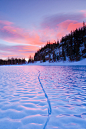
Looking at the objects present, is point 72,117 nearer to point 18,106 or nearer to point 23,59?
point 18,106

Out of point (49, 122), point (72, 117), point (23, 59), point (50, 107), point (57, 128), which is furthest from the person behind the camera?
point (23, 59)

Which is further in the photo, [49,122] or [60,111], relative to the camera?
[60,111]

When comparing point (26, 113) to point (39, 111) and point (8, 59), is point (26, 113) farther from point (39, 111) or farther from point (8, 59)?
point (8, 59)

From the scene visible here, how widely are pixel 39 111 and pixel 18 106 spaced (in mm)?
894

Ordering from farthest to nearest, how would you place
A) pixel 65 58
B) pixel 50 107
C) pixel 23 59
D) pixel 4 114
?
1. pixel 23 59
2. pixel 65 58
3. pixel 50 107
4. pixel 4 114

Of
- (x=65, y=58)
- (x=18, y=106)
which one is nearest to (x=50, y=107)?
(x=18, y=106)

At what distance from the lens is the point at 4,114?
123 inches

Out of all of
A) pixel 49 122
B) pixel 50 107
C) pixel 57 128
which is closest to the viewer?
pixel 57 128

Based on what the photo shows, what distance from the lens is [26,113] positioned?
3182 mm

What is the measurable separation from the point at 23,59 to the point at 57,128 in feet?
505

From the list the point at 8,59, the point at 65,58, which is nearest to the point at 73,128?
the point at 65,58

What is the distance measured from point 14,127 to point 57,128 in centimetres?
103

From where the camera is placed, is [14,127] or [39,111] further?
[39,111]

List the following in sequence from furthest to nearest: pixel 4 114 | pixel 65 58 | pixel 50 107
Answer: pixel 65 58 → pixel 50 107 → pixel 4 114
